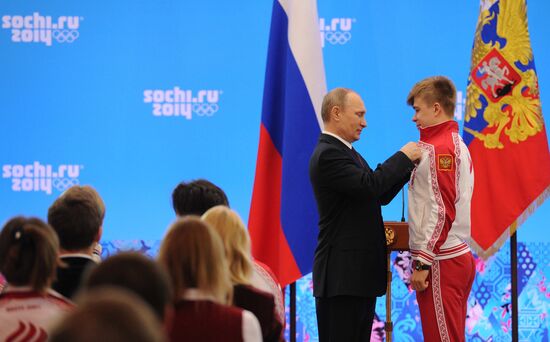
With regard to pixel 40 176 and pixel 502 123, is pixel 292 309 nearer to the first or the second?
pixel 502 123

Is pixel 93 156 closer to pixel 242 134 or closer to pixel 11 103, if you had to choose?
pixel 11 103

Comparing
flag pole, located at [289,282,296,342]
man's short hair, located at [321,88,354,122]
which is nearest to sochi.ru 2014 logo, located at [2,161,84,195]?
flag pole, located at [289,282,296,342]

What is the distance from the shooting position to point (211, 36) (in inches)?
197

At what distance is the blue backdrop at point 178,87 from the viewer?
4906mm

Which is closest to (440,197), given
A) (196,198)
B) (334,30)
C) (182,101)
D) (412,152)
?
(412,152)

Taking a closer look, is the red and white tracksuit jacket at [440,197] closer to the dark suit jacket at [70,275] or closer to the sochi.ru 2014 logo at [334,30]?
the dark suit jacket at [70,275]

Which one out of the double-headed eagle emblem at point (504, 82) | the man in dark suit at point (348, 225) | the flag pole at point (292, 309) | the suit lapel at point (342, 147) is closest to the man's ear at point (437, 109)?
the man in dark suit at point (348, 225)

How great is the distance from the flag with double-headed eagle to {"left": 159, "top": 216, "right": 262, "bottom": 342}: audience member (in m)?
2.47

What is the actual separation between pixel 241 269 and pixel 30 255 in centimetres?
59

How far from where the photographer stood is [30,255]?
1.99 meters

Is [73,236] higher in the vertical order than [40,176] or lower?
lower

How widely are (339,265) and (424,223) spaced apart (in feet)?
1.27

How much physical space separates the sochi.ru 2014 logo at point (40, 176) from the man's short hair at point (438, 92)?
7.56 feet

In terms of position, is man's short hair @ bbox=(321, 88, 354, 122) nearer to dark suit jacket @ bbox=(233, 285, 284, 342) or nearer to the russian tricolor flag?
the russian tricolor flag
